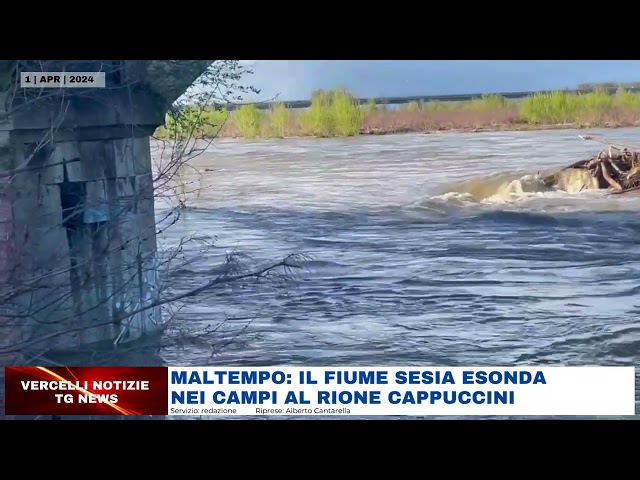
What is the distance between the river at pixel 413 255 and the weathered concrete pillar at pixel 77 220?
0.65ft

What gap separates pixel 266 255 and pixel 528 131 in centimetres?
135

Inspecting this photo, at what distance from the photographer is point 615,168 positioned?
155 inches

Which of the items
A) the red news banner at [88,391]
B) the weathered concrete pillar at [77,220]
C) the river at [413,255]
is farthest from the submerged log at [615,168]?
the red news banner at [88,391]

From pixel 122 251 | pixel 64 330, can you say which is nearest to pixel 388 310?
pixel 122 251

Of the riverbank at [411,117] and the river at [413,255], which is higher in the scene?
the riverbank at [411,117]
